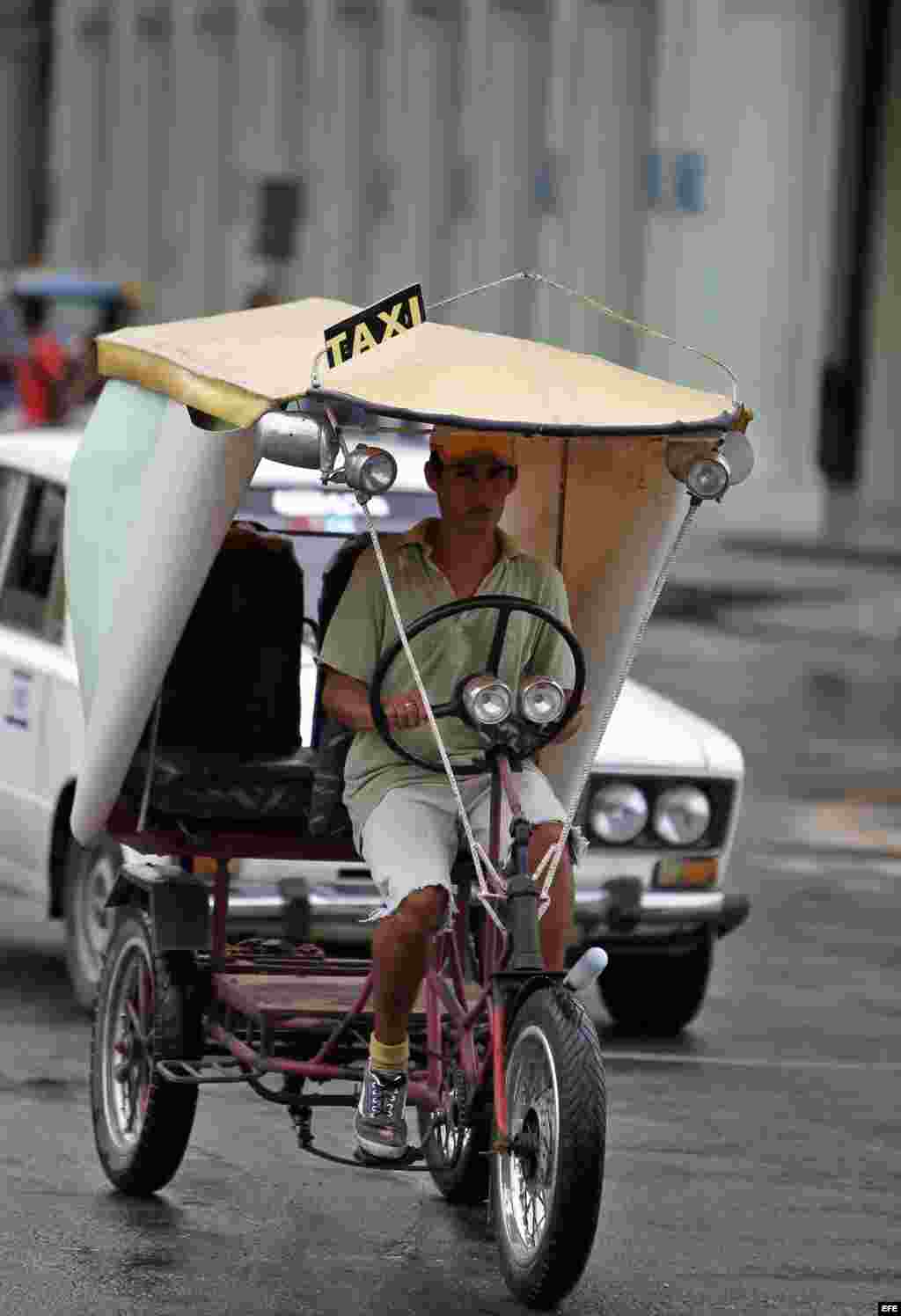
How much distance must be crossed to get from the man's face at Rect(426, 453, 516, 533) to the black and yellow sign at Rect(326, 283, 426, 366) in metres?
0.33

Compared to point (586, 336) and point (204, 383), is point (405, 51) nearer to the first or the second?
point (586, 336)

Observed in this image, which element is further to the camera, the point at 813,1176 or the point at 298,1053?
the point at 813,1176

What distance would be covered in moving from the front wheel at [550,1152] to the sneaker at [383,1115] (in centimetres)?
24

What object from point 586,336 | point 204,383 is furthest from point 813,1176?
point 586,336

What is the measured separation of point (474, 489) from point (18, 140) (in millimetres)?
53359

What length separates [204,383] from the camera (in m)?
6.97

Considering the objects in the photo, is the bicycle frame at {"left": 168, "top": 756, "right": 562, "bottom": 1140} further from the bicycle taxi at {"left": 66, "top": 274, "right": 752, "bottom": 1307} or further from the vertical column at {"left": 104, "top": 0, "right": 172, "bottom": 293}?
the vertical column at {"left": 104, "top": 0, "right": 172, "bottom": 293}

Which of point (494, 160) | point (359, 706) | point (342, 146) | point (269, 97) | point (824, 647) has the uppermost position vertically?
point (269, 97)

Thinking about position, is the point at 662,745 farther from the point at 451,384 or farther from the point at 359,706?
the point at 451,384

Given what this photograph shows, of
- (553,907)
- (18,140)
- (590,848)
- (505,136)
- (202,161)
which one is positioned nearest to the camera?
(553,907)

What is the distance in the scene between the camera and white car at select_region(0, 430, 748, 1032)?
982 centimetres

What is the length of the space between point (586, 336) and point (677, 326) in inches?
109

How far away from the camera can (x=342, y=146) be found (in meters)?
45.0

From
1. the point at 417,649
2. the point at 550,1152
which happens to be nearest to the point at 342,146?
the point at 417,649
